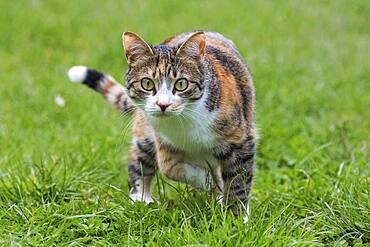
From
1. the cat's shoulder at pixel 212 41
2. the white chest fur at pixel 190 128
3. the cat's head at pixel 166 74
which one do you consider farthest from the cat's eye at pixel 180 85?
the cat's shoulder at pixel 212 41

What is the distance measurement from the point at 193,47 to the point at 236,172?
0.80 metres

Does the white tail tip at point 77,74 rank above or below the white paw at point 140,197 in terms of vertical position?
above

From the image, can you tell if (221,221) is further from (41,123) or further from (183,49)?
(41,123)

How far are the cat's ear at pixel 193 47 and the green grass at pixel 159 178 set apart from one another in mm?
811

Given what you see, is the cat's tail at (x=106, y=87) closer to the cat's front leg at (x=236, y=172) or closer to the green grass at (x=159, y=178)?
the green grass at (x=159, y=178)

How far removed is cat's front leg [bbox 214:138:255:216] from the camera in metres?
3.91

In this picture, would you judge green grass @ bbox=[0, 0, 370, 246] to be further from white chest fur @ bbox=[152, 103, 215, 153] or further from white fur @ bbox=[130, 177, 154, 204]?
white chest fur @ bbox=[152, 103, 215, 153]

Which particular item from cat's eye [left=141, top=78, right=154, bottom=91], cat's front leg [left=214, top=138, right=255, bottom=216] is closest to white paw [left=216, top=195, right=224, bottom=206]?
cat's front leg [left=214, top=138, right=255, bottom=216]

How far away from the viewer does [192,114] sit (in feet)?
12.0

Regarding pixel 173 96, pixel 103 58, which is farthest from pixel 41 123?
pixel 173 96

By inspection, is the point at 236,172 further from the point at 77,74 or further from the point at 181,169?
the point at 77,74

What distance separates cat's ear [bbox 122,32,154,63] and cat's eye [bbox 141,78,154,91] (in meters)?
0.14

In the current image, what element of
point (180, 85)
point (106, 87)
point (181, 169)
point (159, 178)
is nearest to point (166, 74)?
point (180, 85)

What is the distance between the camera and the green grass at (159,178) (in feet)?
12.0
